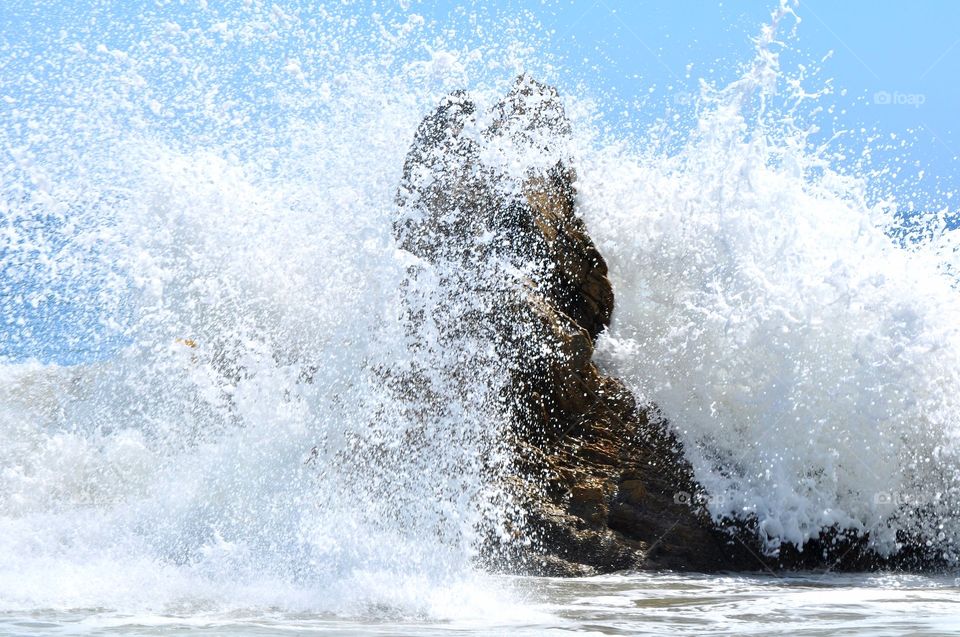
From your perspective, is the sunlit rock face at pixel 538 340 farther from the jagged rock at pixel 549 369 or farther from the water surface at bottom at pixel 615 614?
the water surface at bottom at pixel 615 614

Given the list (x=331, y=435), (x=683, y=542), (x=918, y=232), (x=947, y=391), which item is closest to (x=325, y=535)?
(x=331, y=435)

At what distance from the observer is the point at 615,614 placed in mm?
4227

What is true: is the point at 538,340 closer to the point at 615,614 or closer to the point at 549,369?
the point at 549,369

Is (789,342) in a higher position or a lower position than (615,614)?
higher

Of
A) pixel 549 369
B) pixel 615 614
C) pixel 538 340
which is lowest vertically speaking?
pixel 615 614

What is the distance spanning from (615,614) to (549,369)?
1.80m

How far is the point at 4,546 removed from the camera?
4.70 metres

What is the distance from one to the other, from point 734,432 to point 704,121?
209cm

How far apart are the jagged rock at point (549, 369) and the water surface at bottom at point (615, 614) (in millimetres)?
331

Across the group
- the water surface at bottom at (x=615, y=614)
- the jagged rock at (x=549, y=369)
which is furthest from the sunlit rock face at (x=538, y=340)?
the water surface at bottom at (x=615, y=614)

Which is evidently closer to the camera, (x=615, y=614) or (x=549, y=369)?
(x=615, y=614)

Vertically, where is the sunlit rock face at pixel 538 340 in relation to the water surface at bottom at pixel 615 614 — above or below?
above

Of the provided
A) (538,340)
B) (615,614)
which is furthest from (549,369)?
(615,614)

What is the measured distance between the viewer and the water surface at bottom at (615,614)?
3.74 metres
